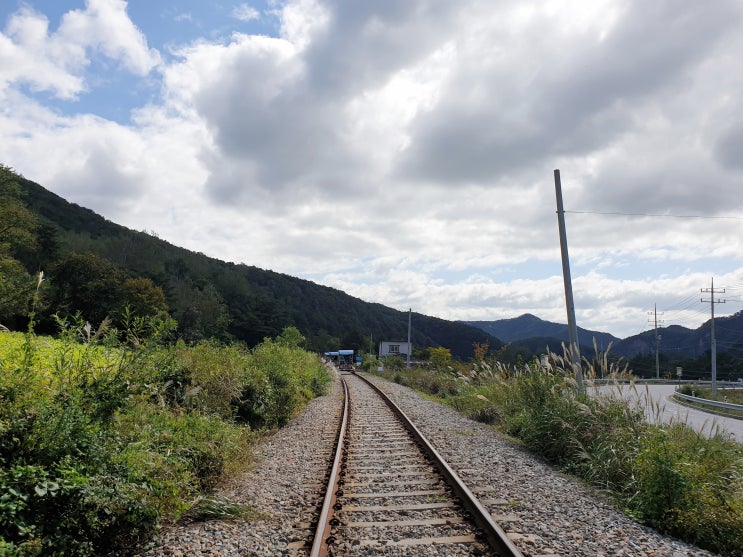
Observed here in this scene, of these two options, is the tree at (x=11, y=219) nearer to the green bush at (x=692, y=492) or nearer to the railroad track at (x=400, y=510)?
the railroad track at (x=400, y=510)

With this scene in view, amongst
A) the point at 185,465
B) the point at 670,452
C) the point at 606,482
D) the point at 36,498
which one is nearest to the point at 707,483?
the point at 670,452

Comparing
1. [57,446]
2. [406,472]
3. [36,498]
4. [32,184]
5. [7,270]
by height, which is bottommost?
[406,472]

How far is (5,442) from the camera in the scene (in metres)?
4.09

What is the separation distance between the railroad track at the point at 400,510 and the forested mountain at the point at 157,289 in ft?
12.7

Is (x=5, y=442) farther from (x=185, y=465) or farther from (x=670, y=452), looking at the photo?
(x=670, y=452)

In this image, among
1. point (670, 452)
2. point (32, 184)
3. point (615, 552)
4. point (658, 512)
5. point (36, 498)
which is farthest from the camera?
point (32, 184)

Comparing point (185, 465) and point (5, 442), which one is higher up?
point (5, 442)

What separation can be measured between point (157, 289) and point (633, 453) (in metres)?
48.0

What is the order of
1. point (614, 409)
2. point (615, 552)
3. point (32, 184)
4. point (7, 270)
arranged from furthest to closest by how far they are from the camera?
1. point (32, 184)
2. point (7, 270)
3. point (614, 409)
4. point (615, 552)

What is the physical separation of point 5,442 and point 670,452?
7116 mm

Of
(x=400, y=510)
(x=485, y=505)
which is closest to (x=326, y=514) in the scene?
(x=400, y=510)

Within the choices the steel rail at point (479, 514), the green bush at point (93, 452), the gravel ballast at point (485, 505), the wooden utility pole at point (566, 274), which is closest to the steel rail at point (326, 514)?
the gravel ballast at point (485, 505)

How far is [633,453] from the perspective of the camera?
7.18 m

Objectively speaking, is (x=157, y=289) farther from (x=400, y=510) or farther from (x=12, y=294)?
(x=400, y=510)
